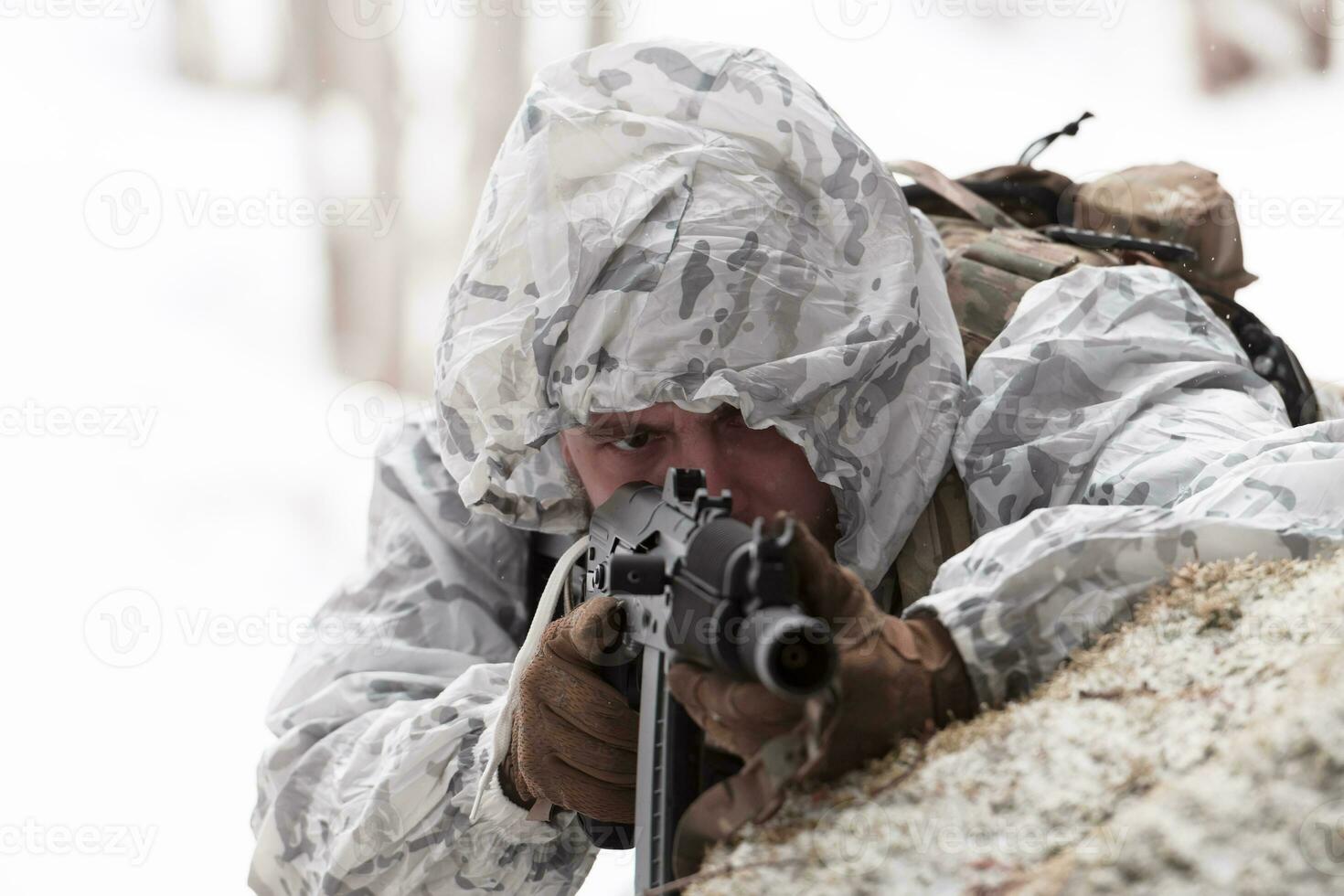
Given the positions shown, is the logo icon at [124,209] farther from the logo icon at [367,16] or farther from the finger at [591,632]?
the finger at [591,632]

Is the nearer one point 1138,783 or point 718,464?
point 1138,783

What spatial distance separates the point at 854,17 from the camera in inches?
67.0

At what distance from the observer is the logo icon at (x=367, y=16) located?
6.43 feet

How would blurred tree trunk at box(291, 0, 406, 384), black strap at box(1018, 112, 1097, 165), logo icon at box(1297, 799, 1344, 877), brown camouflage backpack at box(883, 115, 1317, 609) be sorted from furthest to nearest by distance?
blurred tree trunk at box(291, 0, 406, 384) < black strap at box(1018, 112, 1097, 165) < brown camouflage backpack at box(883, 115, 1317, 609) < logo icon at box(1297, 799, 1344, 877)

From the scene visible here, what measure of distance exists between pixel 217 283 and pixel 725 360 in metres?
1.35

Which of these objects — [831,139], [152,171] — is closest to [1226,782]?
[831,139]

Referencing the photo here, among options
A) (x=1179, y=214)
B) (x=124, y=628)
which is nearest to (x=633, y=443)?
(x=1179, y=214)

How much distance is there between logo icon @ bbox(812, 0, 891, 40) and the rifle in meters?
1.21

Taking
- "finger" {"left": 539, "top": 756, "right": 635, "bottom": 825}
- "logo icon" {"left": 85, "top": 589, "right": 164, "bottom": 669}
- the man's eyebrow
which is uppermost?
the man's eyebrow

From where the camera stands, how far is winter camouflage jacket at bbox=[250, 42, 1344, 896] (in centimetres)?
81

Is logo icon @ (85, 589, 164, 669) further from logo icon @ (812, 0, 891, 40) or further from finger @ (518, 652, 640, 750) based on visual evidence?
logo icon @ (812, 0, 891, 40)

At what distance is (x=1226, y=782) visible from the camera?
376mm

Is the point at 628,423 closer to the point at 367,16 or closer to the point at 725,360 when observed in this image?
the point at 725,360

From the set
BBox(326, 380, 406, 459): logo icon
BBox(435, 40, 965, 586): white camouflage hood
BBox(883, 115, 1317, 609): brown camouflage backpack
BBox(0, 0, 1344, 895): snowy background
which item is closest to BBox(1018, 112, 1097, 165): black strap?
BBox(883, 115, 1317, 609): brown camouflage backpack
